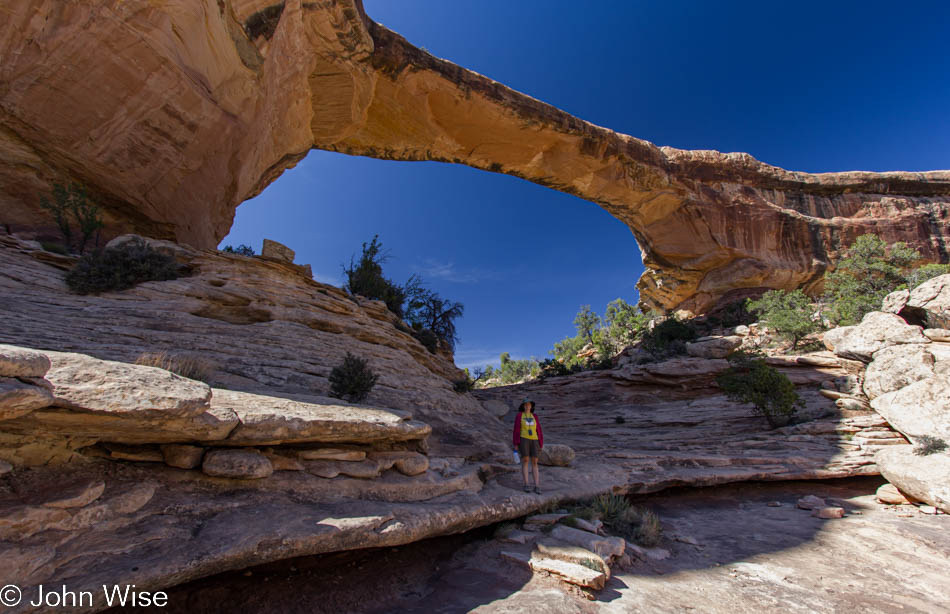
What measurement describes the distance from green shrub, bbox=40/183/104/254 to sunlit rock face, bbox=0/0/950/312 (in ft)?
1.37

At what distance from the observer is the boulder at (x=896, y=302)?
14.7m

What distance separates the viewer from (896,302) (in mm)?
14891

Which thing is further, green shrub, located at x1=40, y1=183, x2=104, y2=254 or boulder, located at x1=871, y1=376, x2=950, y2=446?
green shrub, located at x1=40, y1=183, x2=104, y2=254

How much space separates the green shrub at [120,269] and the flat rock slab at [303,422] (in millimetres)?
5366

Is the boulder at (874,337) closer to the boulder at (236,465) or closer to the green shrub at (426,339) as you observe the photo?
the green shrub at (426,339)

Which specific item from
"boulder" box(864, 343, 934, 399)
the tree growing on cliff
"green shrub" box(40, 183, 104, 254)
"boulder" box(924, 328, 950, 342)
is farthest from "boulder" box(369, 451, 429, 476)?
the tree growing on cliff

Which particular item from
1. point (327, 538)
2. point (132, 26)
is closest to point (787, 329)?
point (327, 538)

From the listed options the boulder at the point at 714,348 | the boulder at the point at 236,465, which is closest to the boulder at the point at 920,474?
the boulder at the point at 714,348

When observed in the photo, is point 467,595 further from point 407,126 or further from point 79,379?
point 407,126

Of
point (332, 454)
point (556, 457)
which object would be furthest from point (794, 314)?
point (332, 454)

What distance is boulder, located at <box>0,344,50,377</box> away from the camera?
2277mm

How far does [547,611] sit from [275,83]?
15.1 m

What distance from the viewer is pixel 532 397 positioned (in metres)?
17.9

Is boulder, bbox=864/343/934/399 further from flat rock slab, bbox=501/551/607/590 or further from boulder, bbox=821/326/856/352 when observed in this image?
flat rock slab, bbox=501/551/607/590
